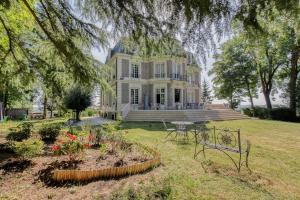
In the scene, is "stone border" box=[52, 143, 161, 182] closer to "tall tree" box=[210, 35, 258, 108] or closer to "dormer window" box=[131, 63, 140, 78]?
"dormer window" box=[131, 63, 140, 78]

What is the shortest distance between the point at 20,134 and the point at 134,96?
15984mm

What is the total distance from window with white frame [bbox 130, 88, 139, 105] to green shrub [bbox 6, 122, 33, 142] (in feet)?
49.3

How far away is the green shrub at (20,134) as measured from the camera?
25.3 ft

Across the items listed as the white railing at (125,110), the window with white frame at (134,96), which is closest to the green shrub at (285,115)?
the window with white frame at (134,96)

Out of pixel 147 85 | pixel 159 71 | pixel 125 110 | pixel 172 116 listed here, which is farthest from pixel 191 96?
pixel 125 110

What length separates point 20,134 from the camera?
25.8 ft

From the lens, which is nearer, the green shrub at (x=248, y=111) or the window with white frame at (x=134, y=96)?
the window with white frame at (x=134, y=96)

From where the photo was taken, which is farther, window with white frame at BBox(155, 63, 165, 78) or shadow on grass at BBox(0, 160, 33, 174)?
window with white frame at BBox(155, 63, 165, 78)

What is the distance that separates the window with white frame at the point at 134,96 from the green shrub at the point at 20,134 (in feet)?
49.3

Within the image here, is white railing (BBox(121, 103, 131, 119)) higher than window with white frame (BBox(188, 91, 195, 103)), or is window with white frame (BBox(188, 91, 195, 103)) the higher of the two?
window with white frame (BBox(188, 91, 195, 103))

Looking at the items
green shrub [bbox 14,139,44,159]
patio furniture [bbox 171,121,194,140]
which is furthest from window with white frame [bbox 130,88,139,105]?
green shrub [bbox 14,139,44,159]

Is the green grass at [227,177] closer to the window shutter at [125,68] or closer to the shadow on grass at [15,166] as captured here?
the shadow on grass at [15,166]

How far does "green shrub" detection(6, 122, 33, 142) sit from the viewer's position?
7703mm

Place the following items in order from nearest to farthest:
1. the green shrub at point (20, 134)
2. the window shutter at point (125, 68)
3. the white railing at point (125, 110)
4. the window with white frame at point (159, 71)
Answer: the green shrub at point (20, 134)
the white railing at point (125, 110)
the window shutter at point (125, 68)
the window with white frame at point (159, 71)
